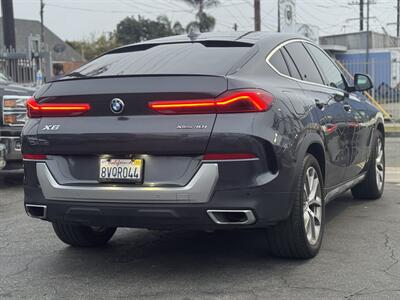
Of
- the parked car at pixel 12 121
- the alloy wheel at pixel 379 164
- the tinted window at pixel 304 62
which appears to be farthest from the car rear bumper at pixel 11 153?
the alloy wheel at pixel 379 164

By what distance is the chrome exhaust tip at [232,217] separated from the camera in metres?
3.92

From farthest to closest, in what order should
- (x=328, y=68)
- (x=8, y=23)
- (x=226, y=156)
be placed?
(x=8, y=23) → (x=328, y=68) → (x=226, y=156)

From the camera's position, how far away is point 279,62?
4824 millimetres

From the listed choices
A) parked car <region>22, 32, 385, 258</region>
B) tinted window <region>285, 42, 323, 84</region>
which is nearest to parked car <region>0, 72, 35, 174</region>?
parked car <region>22, 32, 385, 258</region>

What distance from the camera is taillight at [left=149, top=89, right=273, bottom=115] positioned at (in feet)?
12.9

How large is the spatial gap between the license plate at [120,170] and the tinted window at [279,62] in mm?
1385

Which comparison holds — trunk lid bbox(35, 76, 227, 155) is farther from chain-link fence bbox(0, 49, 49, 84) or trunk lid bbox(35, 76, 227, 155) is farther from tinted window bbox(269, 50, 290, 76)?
chain-link fence bbox(0, 49, 49, 84)

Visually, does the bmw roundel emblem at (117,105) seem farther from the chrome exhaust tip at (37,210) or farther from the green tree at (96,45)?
→ the green tree at (96,45)

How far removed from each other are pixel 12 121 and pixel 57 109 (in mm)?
4509

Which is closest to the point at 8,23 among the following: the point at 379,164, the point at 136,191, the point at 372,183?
the point at 379,164

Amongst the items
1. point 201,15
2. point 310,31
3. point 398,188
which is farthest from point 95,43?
point 398,188

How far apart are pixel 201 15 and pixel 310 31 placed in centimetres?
2719

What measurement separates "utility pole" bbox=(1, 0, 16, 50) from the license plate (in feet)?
53.7

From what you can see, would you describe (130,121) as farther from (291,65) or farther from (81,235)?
(291,65)
